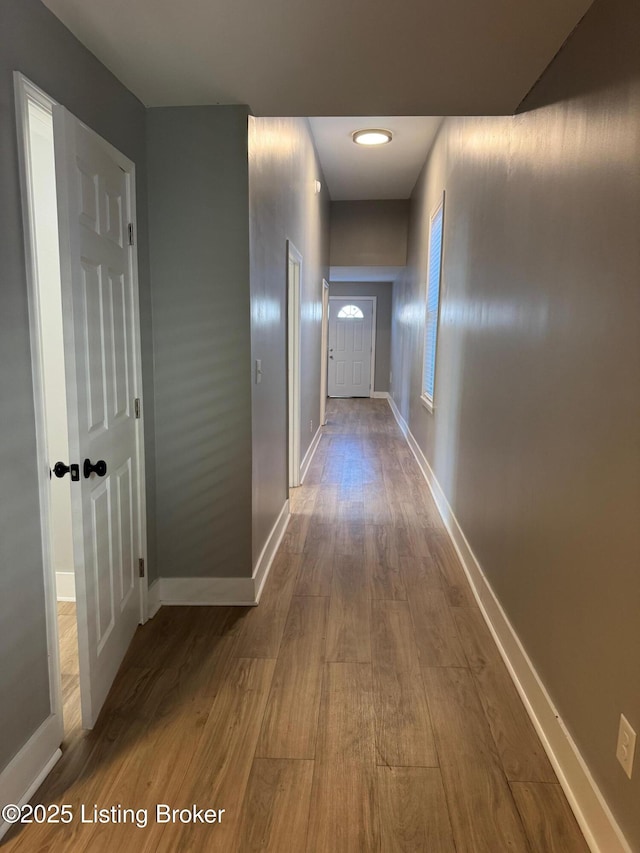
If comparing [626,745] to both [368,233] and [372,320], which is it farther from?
[372,320]

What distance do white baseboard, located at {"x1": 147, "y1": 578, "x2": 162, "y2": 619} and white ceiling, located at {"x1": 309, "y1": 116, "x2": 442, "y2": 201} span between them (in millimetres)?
3396

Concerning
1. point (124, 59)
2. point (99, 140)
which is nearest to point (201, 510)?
point (99, 140)

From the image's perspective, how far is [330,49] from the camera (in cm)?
184

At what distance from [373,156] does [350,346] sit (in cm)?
562

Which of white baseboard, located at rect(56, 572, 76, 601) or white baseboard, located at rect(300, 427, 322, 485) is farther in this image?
white baseboard, located at rect(300, 427, 322, 485)

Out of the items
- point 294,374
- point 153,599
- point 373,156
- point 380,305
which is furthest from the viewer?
point 380,305

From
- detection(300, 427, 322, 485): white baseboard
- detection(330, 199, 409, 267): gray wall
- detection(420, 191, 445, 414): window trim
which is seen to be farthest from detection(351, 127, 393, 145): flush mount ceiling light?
detection(300, 427, 322, 485): white baseboard

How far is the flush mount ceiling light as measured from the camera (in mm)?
4833

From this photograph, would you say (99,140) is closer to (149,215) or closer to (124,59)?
(124,59)

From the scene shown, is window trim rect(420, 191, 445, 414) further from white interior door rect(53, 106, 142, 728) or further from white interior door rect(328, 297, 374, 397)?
white interior door rect(328, 297, 374, 397)

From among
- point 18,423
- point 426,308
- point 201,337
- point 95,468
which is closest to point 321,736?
point 95,468

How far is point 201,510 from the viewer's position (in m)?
2.71

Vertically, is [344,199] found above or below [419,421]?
above

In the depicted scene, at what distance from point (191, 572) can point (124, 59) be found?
7.18 ft
